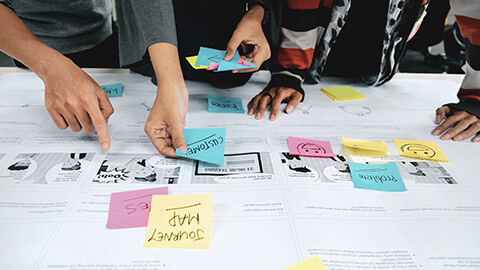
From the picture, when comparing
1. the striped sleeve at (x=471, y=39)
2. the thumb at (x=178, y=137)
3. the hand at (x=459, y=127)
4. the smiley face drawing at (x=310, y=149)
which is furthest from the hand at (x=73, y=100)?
the striped sleeve at (x=471, y=39)

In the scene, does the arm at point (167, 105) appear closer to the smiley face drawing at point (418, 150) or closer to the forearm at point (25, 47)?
the forearm at point (25, 47)

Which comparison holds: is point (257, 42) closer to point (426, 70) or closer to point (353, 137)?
point (353, 137)

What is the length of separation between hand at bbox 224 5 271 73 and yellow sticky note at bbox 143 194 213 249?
0.37m

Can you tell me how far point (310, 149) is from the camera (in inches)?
23.8

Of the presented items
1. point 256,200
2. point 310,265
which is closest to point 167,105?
point 256,200

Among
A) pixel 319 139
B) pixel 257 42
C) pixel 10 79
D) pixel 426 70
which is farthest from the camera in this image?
pixel 426 70

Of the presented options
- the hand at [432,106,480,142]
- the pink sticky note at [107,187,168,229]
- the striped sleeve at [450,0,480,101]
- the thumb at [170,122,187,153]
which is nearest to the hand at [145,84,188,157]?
the thumb at [170,122,187,153]

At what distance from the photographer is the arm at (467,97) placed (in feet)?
2.22

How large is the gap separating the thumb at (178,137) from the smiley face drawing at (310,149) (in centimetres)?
21

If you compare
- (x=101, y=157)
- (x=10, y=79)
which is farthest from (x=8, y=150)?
(x=10, y=79)

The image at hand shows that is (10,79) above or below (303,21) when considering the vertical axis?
below

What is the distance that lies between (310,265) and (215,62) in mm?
441

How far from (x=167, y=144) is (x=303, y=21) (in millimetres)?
499

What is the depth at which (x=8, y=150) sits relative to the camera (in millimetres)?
572
